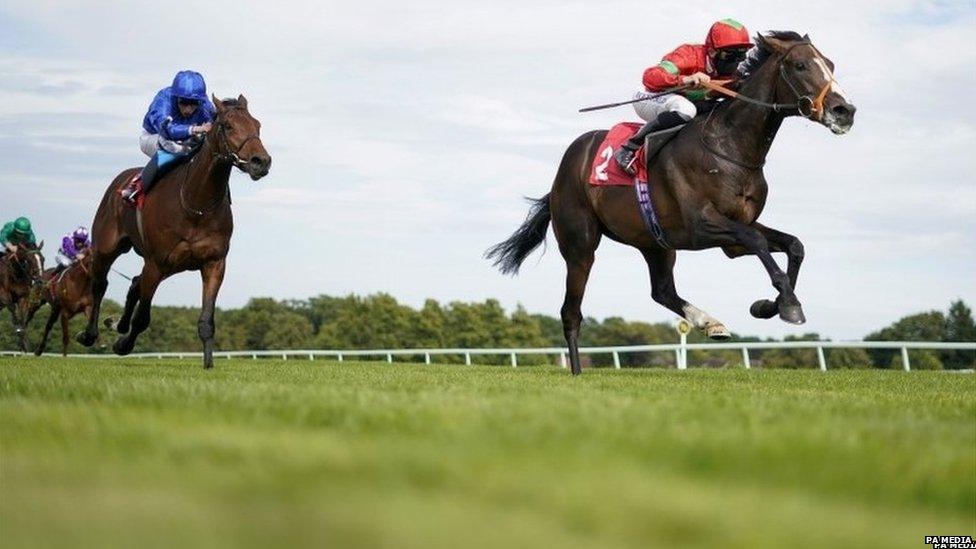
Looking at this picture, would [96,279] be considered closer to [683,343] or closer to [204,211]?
[204,211]

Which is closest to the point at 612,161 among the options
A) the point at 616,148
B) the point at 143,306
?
the point at 616,148

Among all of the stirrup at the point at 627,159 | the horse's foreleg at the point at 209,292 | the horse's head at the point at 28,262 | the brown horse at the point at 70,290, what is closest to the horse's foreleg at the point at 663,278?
the stirrup at the point at 627,159

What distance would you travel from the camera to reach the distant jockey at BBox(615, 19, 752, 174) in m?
10.8

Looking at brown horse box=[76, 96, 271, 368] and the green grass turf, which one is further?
brown horse box=[76, 96, 271, 368]

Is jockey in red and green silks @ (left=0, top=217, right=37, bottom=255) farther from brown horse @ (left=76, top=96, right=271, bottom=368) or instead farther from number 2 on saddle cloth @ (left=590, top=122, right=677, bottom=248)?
number 2 on saddle cloth @ (left=590, top=122, right=677, bottom=248)

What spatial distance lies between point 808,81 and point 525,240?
4.41 m

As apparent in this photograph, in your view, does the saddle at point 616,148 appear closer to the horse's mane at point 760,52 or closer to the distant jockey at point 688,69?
the distant jockey at point 688,69

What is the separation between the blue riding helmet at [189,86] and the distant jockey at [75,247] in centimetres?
1135

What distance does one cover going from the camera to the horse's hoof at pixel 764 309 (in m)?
10.0

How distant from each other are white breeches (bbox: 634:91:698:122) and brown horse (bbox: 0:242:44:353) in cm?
1705

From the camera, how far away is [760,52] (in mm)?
10617

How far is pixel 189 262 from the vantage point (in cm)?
1241
